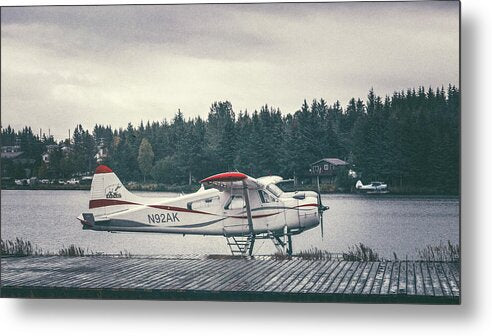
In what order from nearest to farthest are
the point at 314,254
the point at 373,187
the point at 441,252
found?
the point at 441,252 < the point at 373,187 < the point at 314,254

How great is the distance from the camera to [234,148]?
723cm

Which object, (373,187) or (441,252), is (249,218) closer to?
(373,187)

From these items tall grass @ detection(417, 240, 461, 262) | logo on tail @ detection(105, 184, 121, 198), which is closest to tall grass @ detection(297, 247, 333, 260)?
tall grass @ detection(417, 240, 461, 262)

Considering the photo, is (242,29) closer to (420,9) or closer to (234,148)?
(234,148)

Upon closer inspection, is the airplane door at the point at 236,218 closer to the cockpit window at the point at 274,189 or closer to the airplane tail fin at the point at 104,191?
the cockpit window at the point at 274,189

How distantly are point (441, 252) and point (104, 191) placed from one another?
3351 millimetres

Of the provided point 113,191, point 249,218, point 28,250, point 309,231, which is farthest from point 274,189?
point 28,250

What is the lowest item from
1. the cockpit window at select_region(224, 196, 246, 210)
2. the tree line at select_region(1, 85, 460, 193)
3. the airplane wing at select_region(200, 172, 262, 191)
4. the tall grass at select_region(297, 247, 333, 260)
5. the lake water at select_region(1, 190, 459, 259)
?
the tall grass at select_region(297, 247, 333, 260)

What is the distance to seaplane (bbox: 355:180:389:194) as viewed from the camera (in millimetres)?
6996

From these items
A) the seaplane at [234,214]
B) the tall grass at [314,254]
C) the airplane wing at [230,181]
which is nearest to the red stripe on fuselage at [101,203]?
the seaplane at [234,214]

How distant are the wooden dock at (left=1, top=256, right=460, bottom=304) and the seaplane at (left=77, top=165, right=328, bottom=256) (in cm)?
27

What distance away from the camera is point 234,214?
23.9 feet

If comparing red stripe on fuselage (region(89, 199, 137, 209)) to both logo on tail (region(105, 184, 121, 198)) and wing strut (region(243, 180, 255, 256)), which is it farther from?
wing strut (region(243, 180, 255, 256))

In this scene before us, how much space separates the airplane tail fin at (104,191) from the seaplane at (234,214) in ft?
0.38
